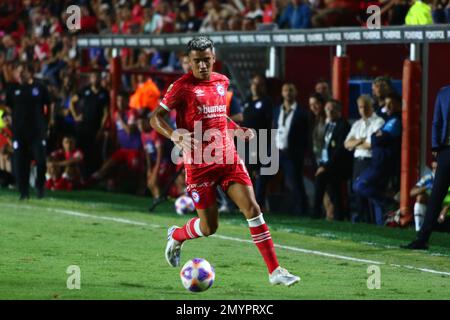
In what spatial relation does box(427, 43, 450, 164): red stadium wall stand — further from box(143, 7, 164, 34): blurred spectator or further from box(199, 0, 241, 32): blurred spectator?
box(143, 7, 164, 34): blurred spectator

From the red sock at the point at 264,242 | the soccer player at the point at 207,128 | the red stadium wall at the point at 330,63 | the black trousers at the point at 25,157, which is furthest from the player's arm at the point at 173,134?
the black trousers at the point at 25,157

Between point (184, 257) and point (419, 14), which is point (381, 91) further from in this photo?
point (184, 257)

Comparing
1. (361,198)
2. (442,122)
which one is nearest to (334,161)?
(361,198)

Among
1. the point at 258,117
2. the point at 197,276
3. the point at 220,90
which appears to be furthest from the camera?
the point at 258,117

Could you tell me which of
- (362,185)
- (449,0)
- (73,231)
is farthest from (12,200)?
(449,0)

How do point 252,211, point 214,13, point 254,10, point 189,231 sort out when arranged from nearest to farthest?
point 252,211 < point 189,231 < point 254,10 < point 214,13

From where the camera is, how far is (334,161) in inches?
664

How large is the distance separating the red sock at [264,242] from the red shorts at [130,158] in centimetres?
1116

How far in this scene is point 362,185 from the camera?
16172 mm

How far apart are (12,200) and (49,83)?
23.9ft

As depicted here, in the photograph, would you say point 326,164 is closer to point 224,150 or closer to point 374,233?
point 374,233

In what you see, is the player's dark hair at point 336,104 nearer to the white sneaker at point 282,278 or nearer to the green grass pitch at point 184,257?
the green grass pitch at point 184,257

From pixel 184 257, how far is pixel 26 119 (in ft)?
23.1

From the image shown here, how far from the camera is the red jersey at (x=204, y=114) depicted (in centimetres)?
1034
